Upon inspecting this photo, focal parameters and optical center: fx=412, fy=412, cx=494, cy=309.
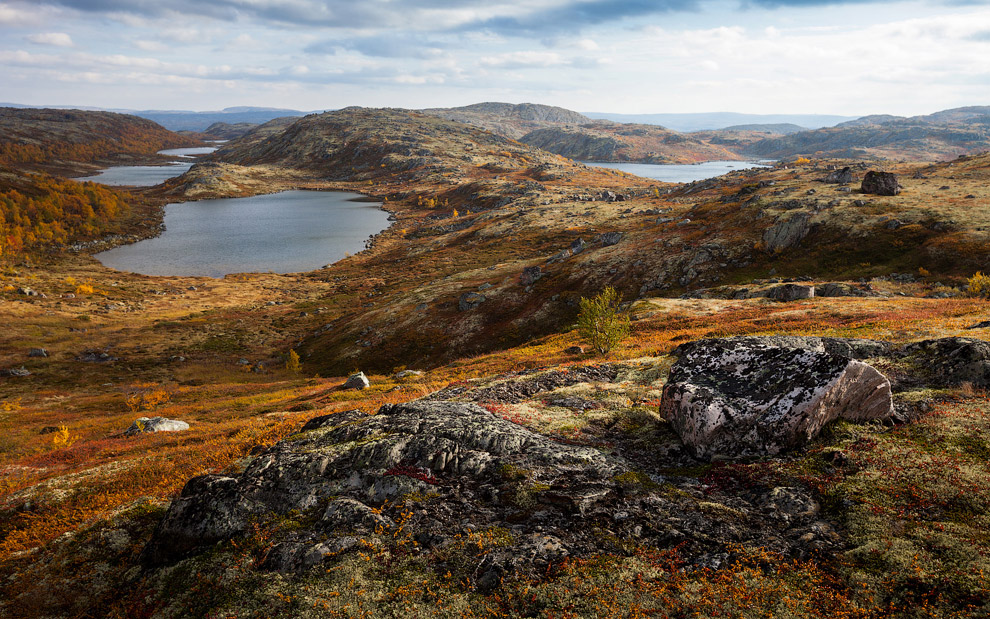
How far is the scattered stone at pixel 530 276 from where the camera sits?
76.4 metres

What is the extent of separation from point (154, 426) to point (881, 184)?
11680 cm

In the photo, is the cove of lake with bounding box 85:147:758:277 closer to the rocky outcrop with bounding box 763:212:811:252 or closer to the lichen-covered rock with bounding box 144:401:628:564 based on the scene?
the rocky outcrop with bounding box 763:212:811:252

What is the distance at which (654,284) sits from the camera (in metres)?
68.1

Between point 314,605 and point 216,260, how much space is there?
524ft

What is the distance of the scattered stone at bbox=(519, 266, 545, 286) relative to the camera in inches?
3009

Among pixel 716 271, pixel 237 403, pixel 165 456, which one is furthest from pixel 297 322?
pixel 716 271

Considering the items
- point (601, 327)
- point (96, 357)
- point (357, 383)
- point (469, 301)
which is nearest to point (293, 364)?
point (357, 383)

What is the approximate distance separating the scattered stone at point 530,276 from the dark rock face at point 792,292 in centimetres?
3746

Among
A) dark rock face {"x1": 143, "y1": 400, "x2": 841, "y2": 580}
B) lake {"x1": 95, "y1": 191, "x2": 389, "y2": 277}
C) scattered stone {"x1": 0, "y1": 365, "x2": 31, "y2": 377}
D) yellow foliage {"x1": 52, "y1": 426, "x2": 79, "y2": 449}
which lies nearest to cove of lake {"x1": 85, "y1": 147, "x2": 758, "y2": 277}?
lake {"x1": 95, "y1": 191, "x2": 389, "y2": 277}

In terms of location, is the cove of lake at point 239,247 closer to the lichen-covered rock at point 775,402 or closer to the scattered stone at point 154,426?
the scattered stone at point 154,426

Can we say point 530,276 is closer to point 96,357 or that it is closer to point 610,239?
point 610,239

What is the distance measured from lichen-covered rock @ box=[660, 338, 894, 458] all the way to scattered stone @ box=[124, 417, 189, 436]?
35.2 metres

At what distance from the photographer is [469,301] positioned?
238ft

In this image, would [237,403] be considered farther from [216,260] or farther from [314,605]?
[216,260]
